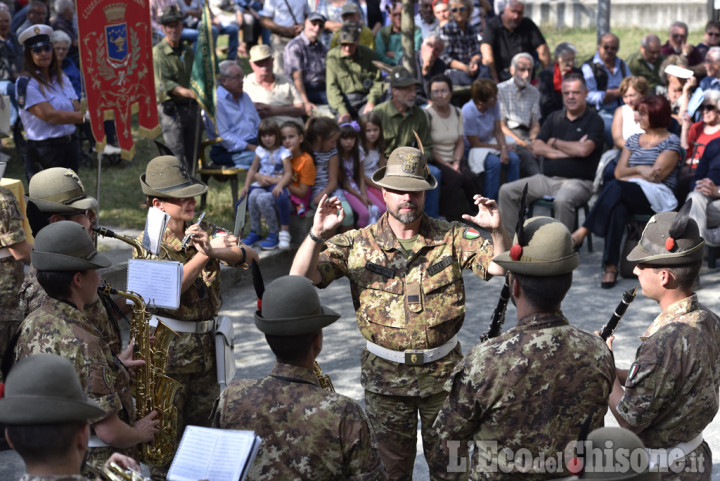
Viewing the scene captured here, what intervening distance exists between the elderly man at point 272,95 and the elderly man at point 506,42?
3324 millimetres

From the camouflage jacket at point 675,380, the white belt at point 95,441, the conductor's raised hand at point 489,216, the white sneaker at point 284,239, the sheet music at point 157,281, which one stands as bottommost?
the white sneaker at point 284,239

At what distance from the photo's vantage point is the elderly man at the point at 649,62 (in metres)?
14.9

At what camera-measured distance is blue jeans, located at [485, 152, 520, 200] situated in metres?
11.8

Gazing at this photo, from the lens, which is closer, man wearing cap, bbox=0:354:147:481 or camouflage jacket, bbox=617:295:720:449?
man wearing cap, bbox=0:354:147:481

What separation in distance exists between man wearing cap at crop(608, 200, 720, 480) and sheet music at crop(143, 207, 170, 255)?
8.23 feet

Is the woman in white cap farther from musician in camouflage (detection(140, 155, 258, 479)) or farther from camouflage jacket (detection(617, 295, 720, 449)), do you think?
camouflage jacket (detection(617, 295, 720, 449))

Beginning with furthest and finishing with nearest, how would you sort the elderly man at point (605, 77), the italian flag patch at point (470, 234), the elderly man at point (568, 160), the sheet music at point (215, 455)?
1. the elderly man at point (605, 77)
2. the elderly man at point (568, 160)
3. the italian flag patch at point (470, 234)
4. the sheet music at point (215, 455)

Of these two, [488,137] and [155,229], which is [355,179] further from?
[155,229]

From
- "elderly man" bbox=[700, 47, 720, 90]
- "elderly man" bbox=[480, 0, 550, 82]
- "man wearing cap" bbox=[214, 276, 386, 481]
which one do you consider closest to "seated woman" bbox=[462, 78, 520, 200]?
"elderly man" bbox=[480, 0, 550, 82]

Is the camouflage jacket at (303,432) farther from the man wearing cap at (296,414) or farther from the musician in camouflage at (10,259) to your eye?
the musician in camouflage at (10,259)

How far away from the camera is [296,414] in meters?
3.63

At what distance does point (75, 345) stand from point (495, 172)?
27.9ft

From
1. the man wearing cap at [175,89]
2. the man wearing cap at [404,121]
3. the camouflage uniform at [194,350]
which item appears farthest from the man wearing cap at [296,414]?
the man wearing cap at [175,89]

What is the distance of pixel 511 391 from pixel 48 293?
2.18 metres
